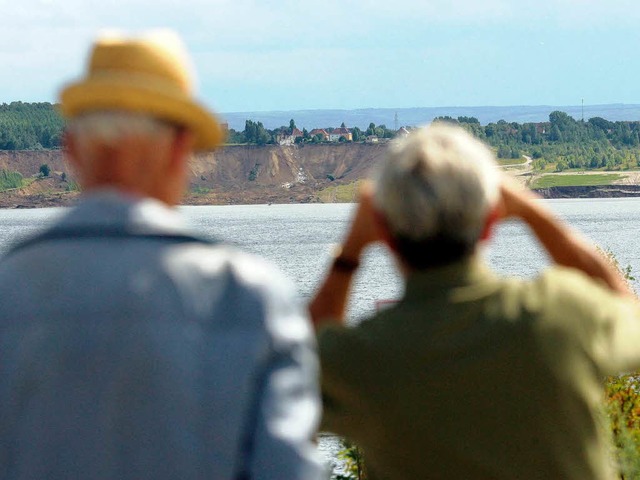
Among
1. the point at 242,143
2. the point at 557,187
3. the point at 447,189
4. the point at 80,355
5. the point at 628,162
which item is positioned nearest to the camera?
the point at 80,355

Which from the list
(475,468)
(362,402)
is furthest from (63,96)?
(475,468)

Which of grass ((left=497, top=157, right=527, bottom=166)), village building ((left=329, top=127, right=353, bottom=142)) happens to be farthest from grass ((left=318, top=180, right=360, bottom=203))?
village building ((left=329, top=127, right=353, bottom=142))

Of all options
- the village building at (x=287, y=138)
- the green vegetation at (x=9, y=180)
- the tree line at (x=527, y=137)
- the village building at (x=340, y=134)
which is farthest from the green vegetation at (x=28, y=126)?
the village building at (x=340, y=134)

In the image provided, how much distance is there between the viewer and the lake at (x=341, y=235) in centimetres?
4519

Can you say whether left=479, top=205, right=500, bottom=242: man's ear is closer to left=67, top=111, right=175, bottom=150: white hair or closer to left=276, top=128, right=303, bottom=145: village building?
left=67, top=111, right=175, bottom=150: white hair

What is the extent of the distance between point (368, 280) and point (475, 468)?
154 ft

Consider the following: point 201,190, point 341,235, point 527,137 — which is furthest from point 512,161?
point 341,235

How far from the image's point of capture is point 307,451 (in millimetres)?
1739

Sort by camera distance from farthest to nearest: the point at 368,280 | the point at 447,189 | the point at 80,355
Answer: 1. the point at 368,280
2. the point at 447,189
3. the point at 80,355

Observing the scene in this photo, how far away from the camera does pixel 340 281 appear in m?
2.17

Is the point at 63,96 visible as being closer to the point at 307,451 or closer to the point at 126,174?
the point at 126,174

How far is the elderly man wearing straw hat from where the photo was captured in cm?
171

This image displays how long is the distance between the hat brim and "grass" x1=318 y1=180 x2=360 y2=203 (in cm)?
14907

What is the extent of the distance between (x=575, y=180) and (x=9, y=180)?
219 ft
